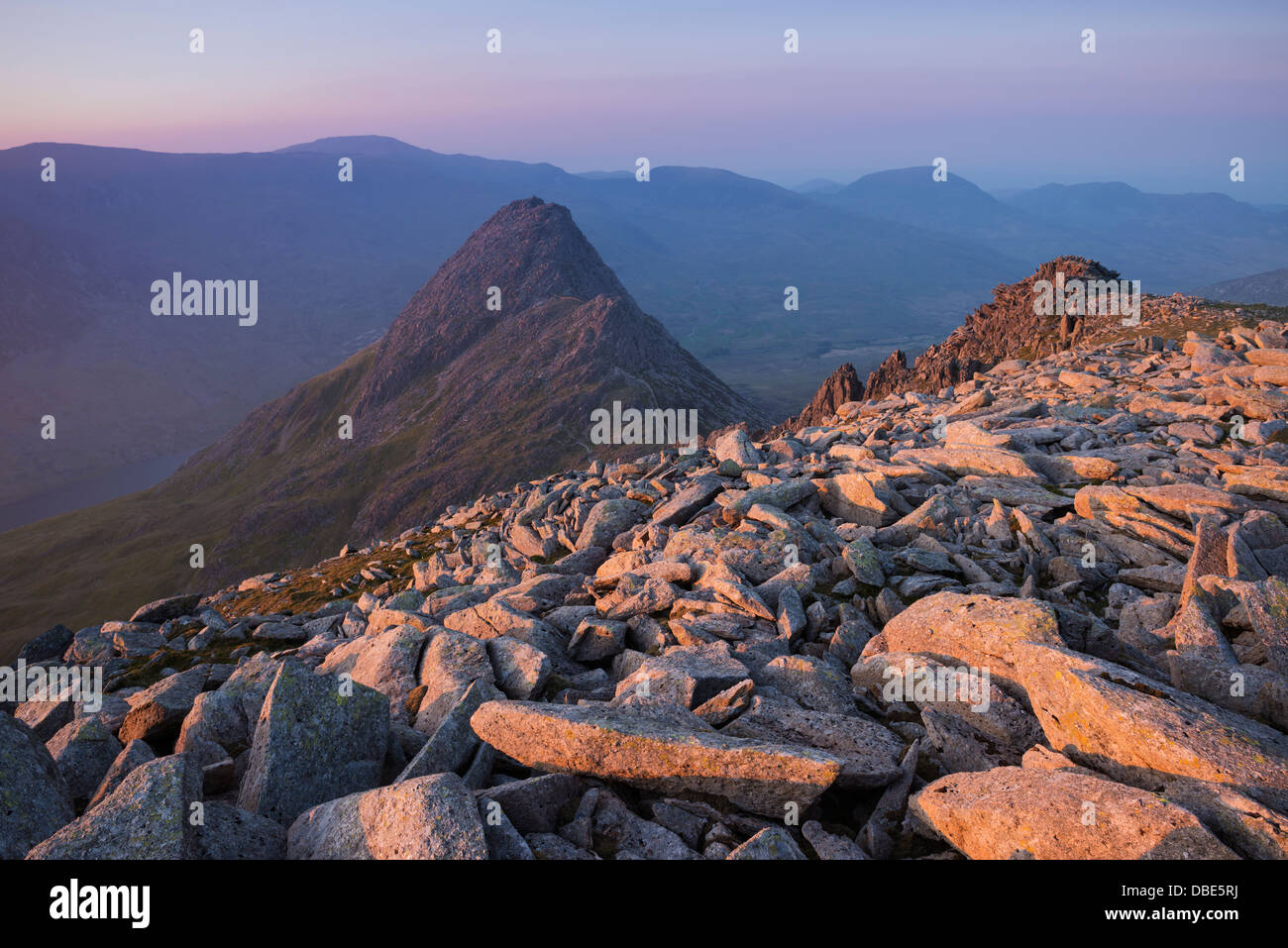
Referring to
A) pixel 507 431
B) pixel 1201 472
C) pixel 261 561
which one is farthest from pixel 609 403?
pixel 1201 472

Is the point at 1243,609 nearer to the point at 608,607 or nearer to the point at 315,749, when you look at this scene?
the point at 608,607

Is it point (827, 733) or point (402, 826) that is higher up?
point (402, 826)

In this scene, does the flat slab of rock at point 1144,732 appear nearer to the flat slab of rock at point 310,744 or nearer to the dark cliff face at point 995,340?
the flat slab of rock at point 310,744

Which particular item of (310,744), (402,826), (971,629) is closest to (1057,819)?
(971,629)

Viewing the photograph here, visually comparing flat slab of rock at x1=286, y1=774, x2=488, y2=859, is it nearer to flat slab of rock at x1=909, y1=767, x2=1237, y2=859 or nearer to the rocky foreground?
the rocky foreground

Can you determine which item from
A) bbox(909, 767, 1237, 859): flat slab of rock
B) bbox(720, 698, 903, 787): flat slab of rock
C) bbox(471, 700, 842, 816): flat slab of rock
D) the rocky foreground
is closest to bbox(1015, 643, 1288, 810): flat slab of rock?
the rocky foreground

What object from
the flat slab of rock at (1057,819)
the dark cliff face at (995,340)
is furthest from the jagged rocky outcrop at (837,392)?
the flat slab of rock at (1057,819)

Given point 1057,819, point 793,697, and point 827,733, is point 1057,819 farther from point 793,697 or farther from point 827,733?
→ point 793,697
